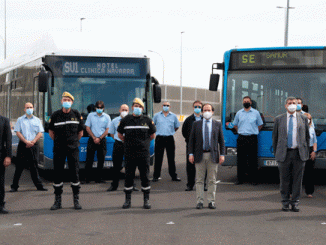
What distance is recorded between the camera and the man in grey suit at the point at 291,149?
867cm

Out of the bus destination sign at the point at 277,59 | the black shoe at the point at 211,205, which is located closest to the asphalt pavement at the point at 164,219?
the black shoe at the point at 211,205

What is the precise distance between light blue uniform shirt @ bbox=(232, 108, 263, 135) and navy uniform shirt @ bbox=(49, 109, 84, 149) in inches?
168

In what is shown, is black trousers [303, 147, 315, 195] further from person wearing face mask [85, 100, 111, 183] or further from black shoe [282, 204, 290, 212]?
person wearing face mask [85, 100, 111, 183]

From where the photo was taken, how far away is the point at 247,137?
11.9 m

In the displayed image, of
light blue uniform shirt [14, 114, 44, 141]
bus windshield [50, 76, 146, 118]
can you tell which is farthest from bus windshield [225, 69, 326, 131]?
light blue uniform shirt [14, 114, 44, 141]

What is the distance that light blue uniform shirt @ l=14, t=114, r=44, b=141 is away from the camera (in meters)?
11.2

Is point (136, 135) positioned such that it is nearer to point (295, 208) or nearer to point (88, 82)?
point (295, 208)

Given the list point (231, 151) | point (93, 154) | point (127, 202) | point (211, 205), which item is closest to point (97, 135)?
point (93, 154)

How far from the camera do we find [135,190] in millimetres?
10945

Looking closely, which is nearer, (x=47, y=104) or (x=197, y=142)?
(x=197, y=142)

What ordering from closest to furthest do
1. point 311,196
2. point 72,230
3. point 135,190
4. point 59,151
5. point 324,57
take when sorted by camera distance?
point 72,230 → point 59,151 → point 311,196 → point 135,190 → point 324,57

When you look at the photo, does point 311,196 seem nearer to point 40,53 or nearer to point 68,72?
point 68,72

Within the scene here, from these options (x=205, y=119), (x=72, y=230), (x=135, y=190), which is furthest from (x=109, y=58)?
(x=72, y=230)

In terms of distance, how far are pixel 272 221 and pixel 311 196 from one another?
2.71 m
